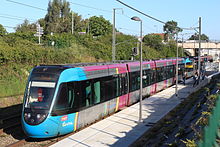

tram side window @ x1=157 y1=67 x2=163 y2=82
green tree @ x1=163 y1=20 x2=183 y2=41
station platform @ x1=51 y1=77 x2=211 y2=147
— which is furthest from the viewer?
tram side window @ x1=157 y1=67 x2=163 y2=82

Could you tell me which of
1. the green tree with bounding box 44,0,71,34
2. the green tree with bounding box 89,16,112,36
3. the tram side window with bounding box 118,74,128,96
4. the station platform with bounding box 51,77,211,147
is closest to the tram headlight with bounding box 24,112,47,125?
the station platform with bounding box 51,77,211,147

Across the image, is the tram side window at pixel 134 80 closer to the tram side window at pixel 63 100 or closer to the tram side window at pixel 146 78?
the tram side window at pixel 146 78

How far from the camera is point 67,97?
39.9 feet

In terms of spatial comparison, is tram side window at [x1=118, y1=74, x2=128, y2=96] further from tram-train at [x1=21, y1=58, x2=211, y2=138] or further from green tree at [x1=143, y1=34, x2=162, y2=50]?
green tree at [x1=143, y1=34, x2=162, y2=50]

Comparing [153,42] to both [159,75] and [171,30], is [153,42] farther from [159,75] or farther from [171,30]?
[171,30]

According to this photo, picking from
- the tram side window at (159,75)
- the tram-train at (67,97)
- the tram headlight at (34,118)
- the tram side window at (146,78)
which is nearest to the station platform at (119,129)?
the tram-train at (67,97)

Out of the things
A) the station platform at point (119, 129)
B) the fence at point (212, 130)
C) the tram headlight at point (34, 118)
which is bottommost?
the station platform at point (119, 129)

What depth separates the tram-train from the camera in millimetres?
11492

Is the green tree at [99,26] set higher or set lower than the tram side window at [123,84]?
higher

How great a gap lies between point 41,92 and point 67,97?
3.60 feet

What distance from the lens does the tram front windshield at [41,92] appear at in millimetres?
11602

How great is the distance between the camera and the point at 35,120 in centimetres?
1143

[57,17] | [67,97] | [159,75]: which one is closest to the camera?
[67,97]

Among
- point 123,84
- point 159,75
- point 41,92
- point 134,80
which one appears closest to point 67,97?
point 41,92
